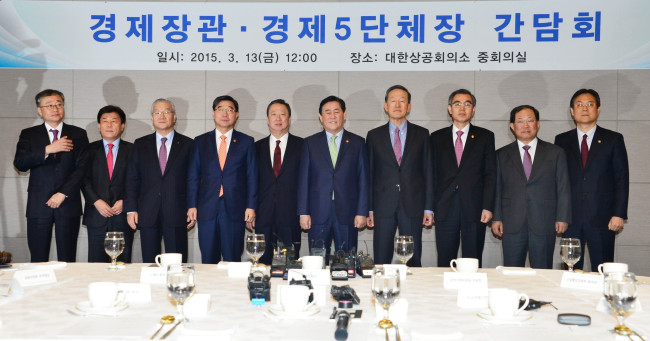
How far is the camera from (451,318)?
180 centimetres

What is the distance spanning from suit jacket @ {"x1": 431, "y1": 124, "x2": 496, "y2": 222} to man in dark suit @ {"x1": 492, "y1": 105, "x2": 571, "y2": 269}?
0.12m

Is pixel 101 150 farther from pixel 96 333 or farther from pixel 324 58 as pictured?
pixel 96 333

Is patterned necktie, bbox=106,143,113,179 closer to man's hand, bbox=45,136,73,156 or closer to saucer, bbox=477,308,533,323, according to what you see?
man's hand, bbox=45,136,73,156

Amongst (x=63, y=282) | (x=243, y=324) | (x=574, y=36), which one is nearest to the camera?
(x=243, y=324)

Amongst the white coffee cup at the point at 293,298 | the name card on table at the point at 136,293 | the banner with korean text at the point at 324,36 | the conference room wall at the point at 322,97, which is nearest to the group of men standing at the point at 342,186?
the conference room wall at the point at 322,97

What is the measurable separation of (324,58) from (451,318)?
401 centimetres

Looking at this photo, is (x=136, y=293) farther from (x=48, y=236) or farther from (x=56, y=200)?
(x=48, y=236)

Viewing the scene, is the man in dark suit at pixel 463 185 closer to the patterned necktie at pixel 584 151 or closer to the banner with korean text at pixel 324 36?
the patterned necktie at pixel 584 151

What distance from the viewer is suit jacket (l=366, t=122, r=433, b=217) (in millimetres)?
4562

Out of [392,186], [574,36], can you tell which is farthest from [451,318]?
[574,36]

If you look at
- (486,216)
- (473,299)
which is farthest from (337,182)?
(473,299)

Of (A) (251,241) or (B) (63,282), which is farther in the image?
(A) (251,241)

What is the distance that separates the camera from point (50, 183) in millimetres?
4707

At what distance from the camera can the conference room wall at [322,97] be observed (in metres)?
5.40
